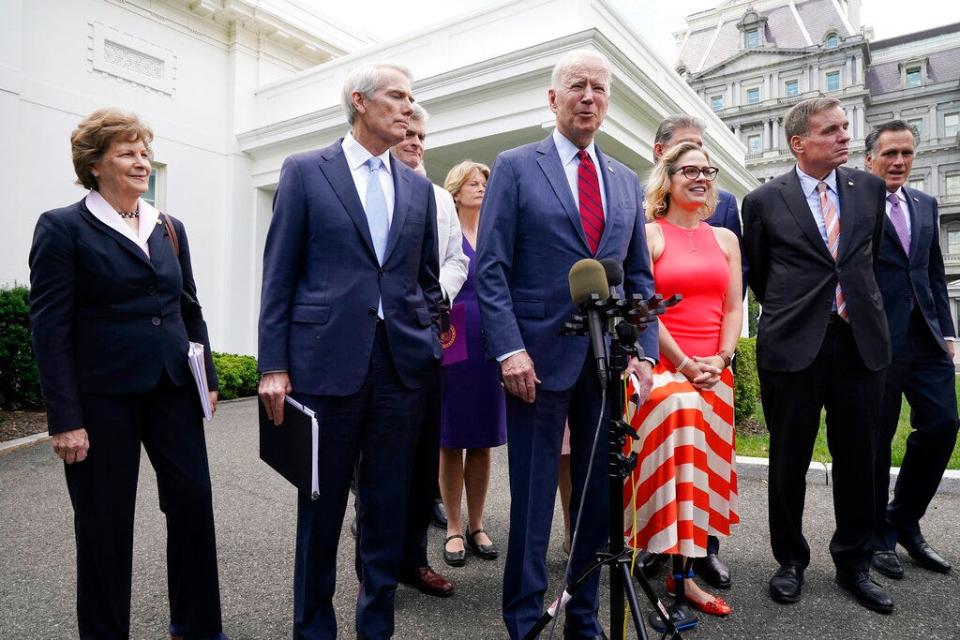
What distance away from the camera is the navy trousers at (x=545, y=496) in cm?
242

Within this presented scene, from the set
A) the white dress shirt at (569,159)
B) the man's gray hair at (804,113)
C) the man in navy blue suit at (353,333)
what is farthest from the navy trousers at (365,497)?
the man's gray hair at (804,113)

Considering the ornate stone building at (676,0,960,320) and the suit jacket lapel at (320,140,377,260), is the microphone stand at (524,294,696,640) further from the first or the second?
the ornate stone building at (676,0,960,320)

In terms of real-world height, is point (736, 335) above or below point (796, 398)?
above

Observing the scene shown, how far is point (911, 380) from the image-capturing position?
3.61 metres

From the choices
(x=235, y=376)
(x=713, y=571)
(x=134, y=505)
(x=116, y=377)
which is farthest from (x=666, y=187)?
(x=235, y=376)

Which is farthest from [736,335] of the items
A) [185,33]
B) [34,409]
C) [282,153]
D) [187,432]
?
[185,33]

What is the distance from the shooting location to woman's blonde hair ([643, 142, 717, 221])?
3.21m

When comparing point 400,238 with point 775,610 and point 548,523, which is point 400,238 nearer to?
point 548,523

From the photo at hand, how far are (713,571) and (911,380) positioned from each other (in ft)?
5.43

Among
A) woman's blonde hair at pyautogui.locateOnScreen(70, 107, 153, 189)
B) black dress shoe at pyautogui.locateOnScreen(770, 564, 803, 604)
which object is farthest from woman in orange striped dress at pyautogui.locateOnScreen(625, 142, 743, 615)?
woman's blonde hair at pyautogui.locateOnScreen(70, 107, 153, 189)

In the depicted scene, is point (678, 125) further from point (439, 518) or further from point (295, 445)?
point (439, 518)

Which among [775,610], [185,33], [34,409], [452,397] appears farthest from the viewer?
[185,33]

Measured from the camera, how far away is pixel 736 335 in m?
3.22

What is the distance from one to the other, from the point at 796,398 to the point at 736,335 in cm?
44
